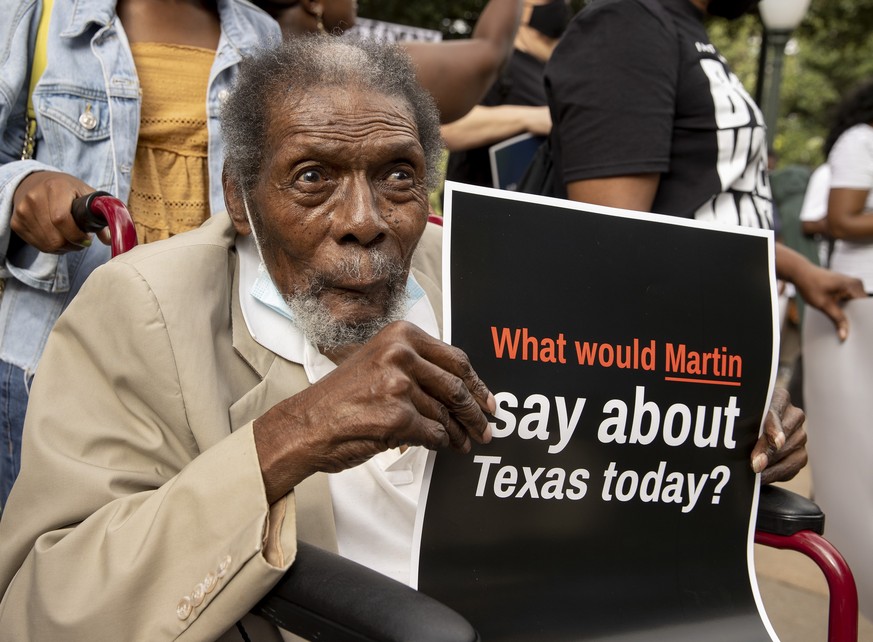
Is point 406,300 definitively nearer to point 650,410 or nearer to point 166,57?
point 650,410

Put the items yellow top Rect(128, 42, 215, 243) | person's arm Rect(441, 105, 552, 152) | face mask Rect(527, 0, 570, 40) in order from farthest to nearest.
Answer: face mask Rect(527, 0, 570, 40) → person's arm Rect(441, 105, 552, 152) → yellow top Rect(128, 42, 215, 243)

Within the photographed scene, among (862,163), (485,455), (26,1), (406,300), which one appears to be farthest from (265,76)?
(862,163)

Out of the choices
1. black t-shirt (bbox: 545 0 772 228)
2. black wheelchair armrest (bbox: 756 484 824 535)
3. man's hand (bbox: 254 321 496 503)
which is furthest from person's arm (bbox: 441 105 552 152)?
man's hand (bbox: 254 321 496 503)

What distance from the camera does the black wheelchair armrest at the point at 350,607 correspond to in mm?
1238

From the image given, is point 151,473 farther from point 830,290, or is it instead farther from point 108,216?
point 830,290

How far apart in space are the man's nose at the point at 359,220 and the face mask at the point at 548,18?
2.12 metres

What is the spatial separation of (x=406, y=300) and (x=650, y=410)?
54 cm

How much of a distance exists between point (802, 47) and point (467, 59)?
28072mm

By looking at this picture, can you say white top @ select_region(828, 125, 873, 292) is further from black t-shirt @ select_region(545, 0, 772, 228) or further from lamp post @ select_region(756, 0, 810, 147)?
lamp post @ select_region(756, 0, 810, 147)

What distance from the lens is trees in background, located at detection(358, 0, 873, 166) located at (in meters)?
12.5

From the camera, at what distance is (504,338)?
1.59m

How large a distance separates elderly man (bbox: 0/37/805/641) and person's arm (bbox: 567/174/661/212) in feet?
2.06

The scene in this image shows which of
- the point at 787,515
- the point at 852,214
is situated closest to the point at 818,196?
the point at 852,214

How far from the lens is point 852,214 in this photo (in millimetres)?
3883
